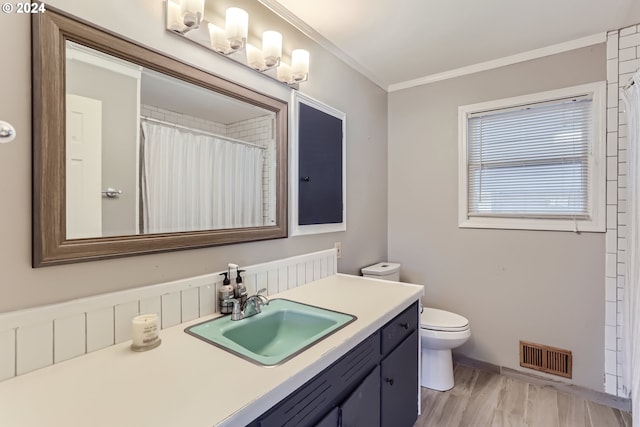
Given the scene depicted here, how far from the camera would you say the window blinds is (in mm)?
2096

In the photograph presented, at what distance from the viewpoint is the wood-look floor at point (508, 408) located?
1834mm

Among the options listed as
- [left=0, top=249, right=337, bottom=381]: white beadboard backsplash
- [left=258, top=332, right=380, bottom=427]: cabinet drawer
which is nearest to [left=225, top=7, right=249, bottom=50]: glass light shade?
[left=0, top=249, right=337, bottom=381]: white beadboard backsplash

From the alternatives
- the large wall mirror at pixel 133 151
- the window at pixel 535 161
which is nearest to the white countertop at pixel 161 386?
the large wall mirror at pixel 133 151

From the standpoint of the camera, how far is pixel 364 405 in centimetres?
120

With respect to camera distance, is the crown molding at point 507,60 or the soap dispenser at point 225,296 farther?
the crown molding at point 507,60

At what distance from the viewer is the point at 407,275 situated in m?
2.72

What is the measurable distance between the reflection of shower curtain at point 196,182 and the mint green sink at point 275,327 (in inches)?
16.1

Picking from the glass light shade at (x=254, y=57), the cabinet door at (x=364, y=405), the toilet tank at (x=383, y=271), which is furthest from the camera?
the toilet tank at (x=383, y=271)

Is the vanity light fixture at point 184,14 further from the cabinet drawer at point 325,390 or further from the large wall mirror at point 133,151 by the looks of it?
the cabinet drawer at point 325,390

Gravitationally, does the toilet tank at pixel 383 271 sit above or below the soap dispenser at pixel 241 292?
below

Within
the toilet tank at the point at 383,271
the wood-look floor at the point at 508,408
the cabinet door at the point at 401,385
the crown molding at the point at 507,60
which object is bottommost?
the wood-look floor at the point at 508,408

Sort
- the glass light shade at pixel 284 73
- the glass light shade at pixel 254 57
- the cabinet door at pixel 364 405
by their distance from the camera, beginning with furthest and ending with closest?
the glass light shade at pixel 284 73 < the glass light shade at pixel 254 57 < the cabinet door at pixel 364 405

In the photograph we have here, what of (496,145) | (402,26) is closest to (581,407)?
(496,145)

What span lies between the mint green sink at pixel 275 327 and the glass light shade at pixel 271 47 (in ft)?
3.80
